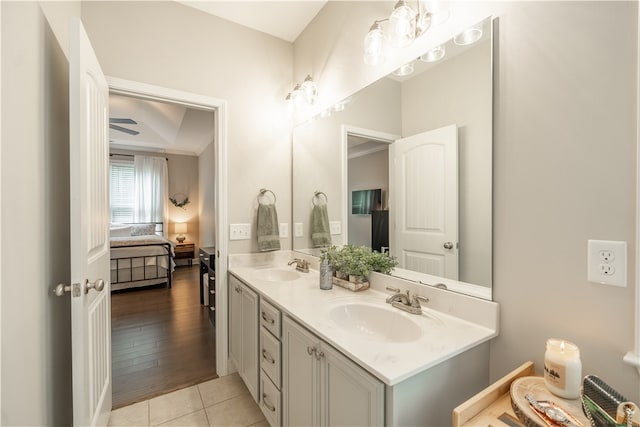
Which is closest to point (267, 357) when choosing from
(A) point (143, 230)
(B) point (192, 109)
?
(B) point (192, 109)

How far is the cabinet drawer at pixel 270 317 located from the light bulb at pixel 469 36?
1447 mm

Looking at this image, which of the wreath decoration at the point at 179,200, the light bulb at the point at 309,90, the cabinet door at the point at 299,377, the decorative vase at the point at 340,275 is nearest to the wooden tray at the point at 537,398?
the cabinet door at the point at 299,377

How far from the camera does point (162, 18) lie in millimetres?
1971

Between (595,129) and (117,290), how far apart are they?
18.0ft

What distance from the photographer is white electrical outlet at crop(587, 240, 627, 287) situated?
0.78 meters

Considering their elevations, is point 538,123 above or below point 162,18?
below

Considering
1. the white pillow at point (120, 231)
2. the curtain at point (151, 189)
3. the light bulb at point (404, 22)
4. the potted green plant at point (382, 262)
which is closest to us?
the light bulb at point (404, 22)

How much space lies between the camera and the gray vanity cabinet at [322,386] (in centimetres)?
86

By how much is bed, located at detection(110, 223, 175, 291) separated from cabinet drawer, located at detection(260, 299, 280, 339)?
377 centimetres

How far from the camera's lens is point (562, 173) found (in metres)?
0.90

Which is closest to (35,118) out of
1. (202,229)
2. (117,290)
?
(117,290)

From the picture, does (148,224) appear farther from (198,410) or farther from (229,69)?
(198,410)

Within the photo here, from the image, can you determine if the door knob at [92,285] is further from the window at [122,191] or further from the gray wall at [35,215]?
the window at [122,191]

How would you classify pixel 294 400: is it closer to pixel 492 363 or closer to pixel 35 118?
pixel 492 363
